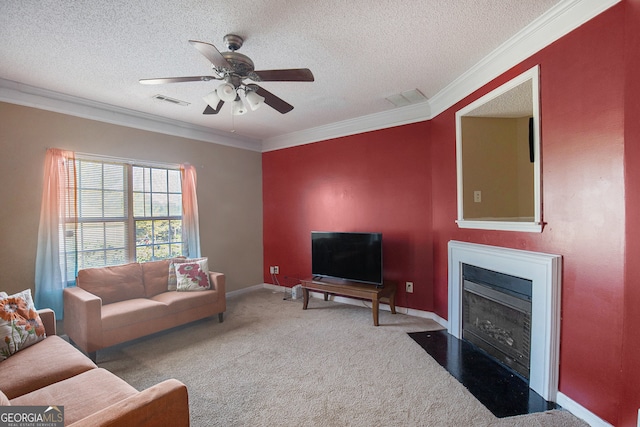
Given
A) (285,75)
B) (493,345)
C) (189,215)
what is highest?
(285,75)

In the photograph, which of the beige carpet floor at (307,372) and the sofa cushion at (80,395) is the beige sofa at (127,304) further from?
the sofa cushion at (80,395)

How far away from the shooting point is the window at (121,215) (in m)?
3.35

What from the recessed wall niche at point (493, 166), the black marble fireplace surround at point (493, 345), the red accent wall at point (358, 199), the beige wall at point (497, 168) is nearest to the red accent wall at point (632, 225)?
the black marble fireplace surround at point (493, 345)

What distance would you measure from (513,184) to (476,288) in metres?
1.22

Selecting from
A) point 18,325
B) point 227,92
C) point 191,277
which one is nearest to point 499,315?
point 227,92

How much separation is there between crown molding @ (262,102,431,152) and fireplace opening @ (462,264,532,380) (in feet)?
6.46

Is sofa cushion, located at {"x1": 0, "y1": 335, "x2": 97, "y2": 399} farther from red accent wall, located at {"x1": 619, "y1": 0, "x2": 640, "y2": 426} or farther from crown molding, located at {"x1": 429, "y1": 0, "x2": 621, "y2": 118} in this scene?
crown molding, located at {"x1": 429, "y1": 0, "x2": 621, "y2": 118}

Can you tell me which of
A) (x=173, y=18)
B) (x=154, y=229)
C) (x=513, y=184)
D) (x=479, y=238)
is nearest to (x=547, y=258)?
(x=479, y=238)

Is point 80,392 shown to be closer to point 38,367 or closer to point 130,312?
point 38,367

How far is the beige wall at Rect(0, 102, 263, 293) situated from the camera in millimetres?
2893

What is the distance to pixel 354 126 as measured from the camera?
420 cm

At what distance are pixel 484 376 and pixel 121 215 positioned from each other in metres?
4.35

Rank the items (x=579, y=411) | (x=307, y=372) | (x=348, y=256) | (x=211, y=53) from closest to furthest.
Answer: (x=211, y=53)
(x=579, y=411)
(x=307, y=372)
(x=348, y=256)

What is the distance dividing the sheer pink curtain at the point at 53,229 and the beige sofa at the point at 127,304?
218mm
